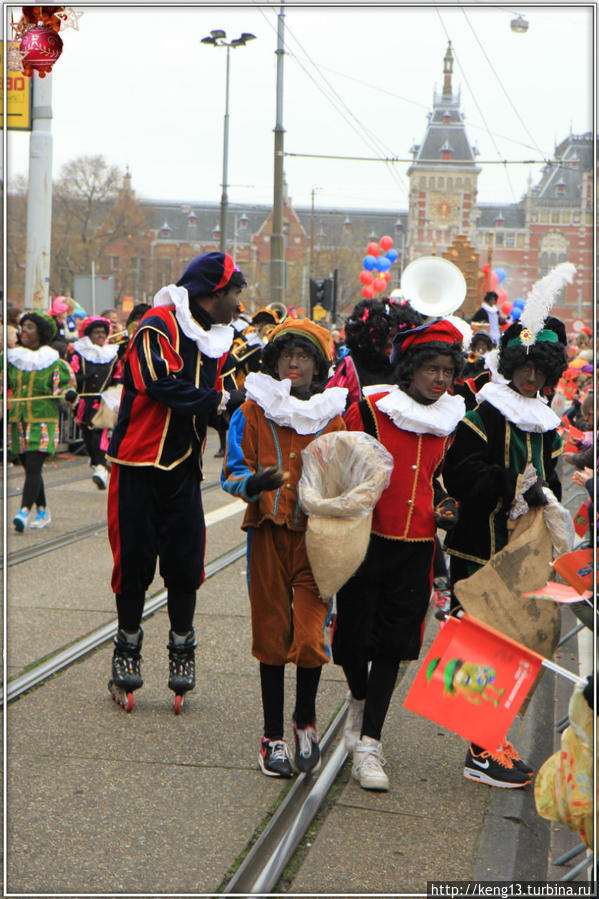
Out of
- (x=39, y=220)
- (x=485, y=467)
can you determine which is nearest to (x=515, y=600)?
(x=485, y=467)

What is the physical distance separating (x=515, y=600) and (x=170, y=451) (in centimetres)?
183

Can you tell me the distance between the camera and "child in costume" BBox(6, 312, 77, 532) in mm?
9008

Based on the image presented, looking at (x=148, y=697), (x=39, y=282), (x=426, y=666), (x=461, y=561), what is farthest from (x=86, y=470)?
(x=426, y=666)

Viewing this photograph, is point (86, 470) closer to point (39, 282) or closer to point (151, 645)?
point (39, 282)

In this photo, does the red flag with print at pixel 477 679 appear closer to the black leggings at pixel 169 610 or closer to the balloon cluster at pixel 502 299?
the black leggings at pixel 169 610

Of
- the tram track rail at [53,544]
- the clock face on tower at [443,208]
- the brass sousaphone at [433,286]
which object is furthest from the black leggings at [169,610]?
the clock face on tower at [443,208]

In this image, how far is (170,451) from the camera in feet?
15.4

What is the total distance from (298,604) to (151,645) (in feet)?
6.52

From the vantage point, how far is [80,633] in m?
5.93

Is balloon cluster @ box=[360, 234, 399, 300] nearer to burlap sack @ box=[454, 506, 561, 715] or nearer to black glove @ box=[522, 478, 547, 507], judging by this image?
black glove @ box=[522, 478, 547, 507]

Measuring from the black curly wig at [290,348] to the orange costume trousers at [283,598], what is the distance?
0.63 meters

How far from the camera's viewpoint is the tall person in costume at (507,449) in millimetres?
4301

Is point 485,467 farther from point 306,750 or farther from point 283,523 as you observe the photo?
point 306,750

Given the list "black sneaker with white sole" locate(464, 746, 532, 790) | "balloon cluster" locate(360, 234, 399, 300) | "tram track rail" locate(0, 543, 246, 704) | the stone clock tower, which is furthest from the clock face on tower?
"black sneaker with white sole" locate(464, 746, 532, 790)
